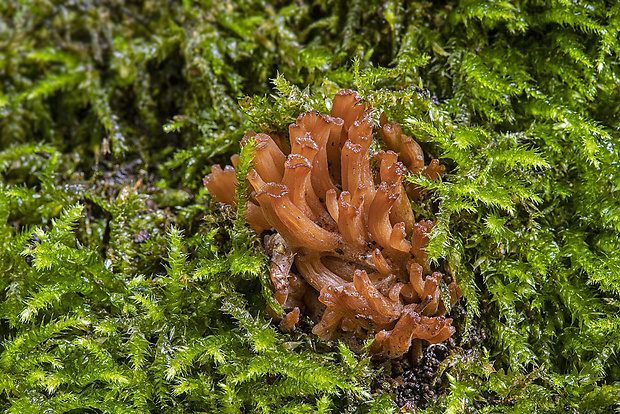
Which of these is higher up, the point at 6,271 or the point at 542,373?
the point at 542,373

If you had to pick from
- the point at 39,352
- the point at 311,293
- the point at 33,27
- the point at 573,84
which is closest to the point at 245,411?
the point at 311,293

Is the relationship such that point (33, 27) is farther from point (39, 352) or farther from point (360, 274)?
point (360, 274)

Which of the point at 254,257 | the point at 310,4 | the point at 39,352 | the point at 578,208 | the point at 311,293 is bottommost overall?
the point at 39,352
